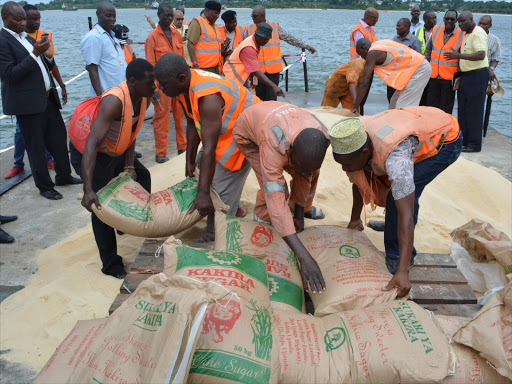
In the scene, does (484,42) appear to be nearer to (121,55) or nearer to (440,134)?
(440,134)

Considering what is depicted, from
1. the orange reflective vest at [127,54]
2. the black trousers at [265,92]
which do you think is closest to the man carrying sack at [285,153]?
the orange reflective vest at [127,54]

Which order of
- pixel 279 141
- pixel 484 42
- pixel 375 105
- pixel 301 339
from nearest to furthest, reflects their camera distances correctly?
1. pixel 301 339
2. pixel 279 141
3. pixel 484 42
4. pixel 375 105

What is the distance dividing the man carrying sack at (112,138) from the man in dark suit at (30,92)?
1.40 meters

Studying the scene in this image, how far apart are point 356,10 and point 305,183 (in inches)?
3085

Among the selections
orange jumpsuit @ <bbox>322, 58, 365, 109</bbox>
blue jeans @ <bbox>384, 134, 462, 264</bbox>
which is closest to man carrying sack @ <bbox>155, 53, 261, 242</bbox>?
blue jeans @ <bbox>384, 134, 462, 264</bbox>

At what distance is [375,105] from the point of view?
8.08 metres

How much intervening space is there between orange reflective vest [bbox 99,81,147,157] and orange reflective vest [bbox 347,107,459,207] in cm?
139

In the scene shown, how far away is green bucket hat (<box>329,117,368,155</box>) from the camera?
2236mm

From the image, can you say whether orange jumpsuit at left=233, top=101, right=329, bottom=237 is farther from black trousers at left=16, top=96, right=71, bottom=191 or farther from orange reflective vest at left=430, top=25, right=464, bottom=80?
orange reflective vest at left=430, top=25, right=464, bottom=80

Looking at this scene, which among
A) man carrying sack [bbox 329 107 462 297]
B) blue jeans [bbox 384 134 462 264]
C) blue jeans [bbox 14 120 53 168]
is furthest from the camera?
blue jeans [bbox 14 120 53 168]

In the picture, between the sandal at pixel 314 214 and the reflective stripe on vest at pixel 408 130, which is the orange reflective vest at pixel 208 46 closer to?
the sandal at pixel 314 214

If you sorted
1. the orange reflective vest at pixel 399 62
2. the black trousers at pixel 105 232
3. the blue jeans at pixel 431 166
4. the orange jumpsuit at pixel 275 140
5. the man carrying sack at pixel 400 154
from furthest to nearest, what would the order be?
the orange reflective vest at pixel 399 62 < the black trousers at pixel 105 232 < the blue jeans at pixel 431 166 < the orange jumpsuit at pixel 275 140 < the man carrying sack at pixel 400 154

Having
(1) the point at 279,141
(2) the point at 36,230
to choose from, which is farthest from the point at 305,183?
(2) the point at 36,230

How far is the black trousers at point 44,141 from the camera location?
13.7 feet
